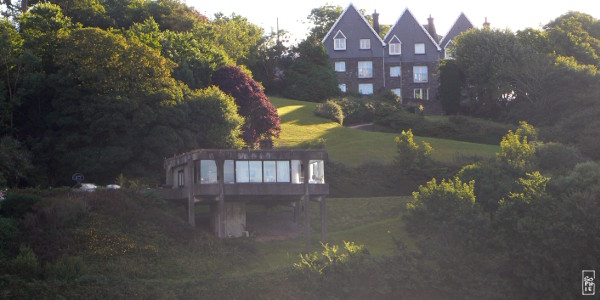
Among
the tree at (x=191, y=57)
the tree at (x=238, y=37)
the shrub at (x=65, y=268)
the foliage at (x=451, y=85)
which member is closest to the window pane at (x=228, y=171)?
the shrub at (x=65, y=268)

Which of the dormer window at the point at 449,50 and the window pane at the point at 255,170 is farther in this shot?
the dormer window at the point at 449,50

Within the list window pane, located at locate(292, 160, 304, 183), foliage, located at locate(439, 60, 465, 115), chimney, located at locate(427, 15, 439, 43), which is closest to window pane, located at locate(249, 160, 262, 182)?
window pane, located at locate(292, 160, 304, 183)

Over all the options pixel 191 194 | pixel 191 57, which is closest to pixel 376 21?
pixel 191 57

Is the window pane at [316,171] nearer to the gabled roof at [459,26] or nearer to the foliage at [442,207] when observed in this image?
the foliage at [442,207]

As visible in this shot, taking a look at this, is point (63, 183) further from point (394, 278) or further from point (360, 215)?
point (394, 278)

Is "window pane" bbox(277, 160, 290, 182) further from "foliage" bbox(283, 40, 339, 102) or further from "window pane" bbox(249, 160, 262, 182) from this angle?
"foliage" bbox(283, 40, 339, 102)

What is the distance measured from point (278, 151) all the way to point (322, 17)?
6537cm

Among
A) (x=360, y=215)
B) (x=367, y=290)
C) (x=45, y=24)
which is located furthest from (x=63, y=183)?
(x=367, y=290)

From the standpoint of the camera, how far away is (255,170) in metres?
46.6

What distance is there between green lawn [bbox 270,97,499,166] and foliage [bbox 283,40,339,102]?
350 inches

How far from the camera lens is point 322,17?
110m
